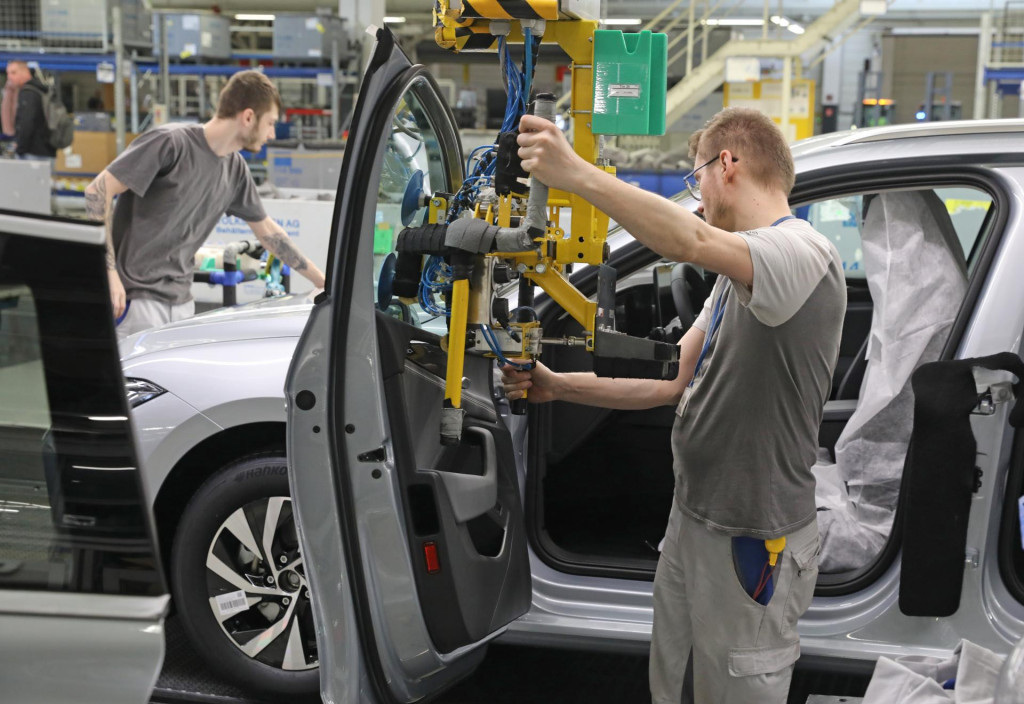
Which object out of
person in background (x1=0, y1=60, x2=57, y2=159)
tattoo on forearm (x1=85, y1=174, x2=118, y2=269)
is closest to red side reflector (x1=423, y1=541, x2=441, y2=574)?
tattoo on forearm (x1=85, y1=174, x2=118, y2=269)

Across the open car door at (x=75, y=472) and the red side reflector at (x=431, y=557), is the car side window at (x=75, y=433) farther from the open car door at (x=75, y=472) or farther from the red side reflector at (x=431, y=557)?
the red side reflector at (x=431, y=557)

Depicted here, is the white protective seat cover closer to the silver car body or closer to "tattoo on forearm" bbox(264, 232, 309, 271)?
the silver car body

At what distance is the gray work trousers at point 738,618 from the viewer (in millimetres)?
2314

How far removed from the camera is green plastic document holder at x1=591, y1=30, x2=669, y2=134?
7.49ft

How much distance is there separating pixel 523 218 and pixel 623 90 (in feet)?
1.14

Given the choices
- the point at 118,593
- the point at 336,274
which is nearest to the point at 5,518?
the point at 118,593

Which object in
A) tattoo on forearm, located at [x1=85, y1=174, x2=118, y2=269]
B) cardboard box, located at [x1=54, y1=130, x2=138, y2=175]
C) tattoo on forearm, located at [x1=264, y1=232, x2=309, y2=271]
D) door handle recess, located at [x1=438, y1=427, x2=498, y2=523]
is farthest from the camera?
cardboard box, located at [x1=54, y1=130, x2=138, y2=175]

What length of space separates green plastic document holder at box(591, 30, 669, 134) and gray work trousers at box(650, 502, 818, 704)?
89 cm

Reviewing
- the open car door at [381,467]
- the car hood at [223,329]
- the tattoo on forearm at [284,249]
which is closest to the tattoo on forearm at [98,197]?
the tattoo on forearm at [284,249]

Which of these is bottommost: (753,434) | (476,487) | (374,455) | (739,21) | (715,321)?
(476,487)

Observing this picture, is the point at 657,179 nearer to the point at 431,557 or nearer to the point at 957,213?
the point at 957,213

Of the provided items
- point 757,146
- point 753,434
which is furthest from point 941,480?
point 757,146

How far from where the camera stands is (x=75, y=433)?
1.55 metres

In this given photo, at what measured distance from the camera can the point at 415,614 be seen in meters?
2.51
